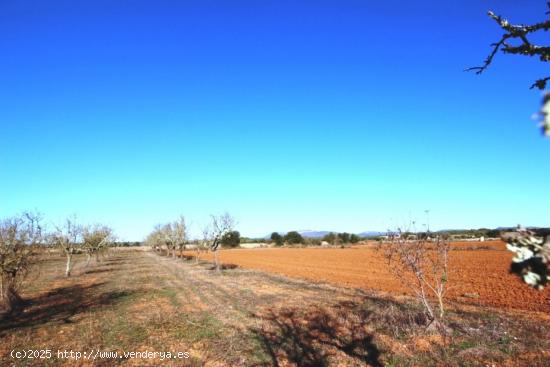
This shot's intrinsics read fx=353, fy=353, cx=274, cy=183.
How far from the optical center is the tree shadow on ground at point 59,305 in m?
15.7

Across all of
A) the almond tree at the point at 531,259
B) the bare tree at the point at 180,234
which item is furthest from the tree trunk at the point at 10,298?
the bare tree at the point at 180,234

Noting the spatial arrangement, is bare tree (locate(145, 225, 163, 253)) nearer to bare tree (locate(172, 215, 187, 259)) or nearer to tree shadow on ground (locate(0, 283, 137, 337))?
bare tree (locate(172, 215, 187, 259))

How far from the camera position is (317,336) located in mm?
12711

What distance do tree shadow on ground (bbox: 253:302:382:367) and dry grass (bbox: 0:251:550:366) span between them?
3 centimetres

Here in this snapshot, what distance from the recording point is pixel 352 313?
15852mm

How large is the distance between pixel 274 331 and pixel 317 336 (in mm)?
1696

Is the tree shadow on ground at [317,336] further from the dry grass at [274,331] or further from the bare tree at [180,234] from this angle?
the bare tree at [180,234]

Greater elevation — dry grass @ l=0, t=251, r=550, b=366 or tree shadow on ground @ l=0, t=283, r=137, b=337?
tree shadow on ground @ l=0, t=283, r=137, b=337

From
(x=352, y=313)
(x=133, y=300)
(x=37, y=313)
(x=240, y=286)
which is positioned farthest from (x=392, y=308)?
(x=37, y=313)

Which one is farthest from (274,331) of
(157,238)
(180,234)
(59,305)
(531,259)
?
(157,238)

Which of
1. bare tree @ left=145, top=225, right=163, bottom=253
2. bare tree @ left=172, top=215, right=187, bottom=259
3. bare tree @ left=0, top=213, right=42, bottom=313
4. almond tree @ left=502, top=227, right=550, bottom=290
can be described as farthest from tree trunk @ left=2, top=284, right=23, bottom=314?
bare tree @ left=145, top=225, right=163, bottom=253

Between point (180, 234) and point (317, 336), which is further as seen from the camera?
point (180, 234)

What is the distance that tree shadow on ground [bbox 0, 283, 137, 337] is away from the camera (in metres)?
15.7

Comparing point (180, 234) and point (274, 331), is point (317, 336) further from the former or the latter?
point (180, 234)
